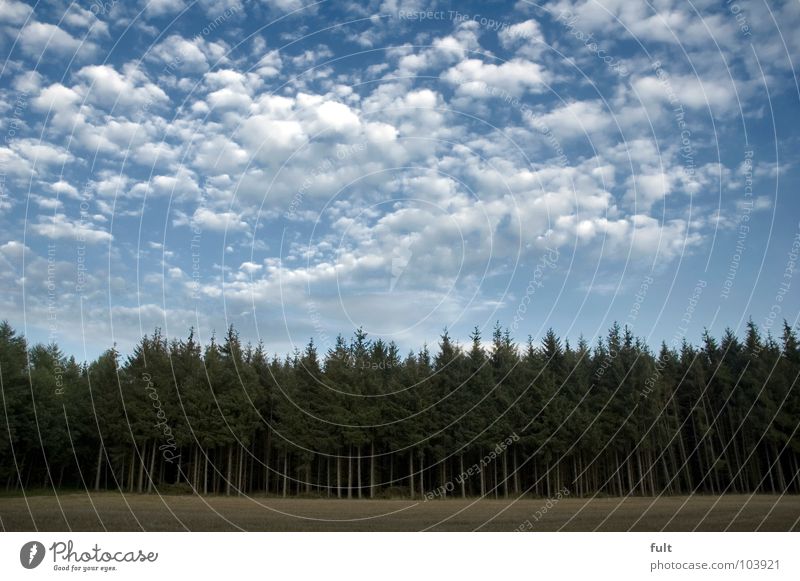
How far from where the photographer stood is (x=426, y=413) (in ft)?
177

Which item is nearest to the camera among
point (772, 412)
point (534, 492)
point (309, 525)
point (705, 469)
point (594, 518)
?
point (309, 525)

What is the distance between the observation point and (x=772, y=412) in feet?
164

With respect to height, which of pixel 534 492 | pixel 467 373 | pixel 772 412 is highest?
pixel 467 373

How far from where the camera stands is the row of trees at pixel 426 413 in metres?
51.9

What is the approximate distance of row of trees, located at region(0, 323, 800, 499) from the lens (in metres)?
51.9

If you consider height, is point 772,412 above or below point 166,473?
above

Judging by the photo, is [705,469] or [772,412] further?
[705,469]

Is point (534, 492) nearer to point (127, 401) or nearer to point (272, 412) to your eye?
point (272, 412)
